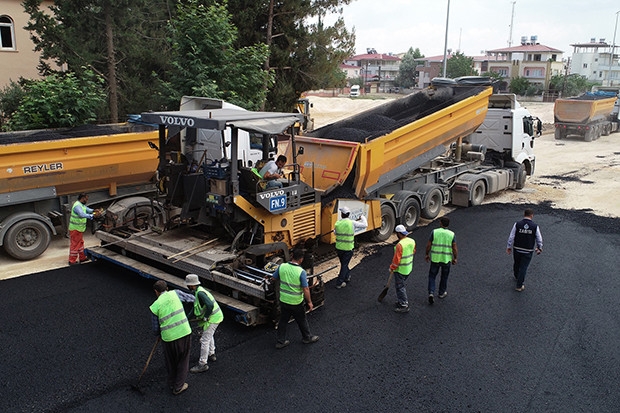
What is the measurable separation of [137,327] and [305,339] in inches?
87.4

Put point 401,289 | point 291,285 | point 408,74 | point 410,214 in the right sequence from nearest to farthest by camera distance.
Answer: point 291,285 → point 401,289 → point 410,214 → point 408,74

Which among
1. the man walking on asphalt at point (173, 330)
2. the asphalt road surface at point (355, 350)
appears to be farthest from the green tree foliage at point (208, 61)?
the man walking on asphalt at point (173, 330)

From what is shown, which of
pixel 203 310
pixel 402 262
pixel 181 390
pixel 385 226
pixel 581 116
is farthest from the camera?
pixel 581 116

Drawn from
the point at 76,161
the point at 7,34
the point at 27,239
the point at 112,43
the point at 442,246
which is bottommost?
the point at 27,239

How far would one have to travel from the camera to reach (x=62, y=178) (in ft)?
32.3

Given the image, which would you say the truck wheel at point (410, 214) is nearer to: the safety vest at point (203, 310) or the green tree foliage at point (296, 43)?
the safety vest at point (203, 310)

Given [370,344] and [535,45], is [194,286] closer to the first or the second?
[370,344]

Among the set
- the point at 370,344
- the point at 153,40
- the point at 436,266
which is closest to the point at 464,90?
the point at 436,266

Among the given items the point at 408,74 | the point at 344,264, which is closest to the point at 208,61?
the point at 344,264

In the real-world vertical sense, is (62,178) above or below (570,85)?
below

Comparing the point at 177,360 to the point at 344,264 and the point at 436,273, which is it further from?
the point at 436,273

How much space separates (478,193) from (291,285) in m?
9.16

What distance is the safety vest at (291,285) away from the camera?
20.4ft

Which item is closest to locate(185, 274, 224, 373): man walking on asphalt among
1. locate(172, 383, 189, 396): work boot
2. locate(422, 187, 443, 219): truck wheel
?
locate(172, 383, 189, 396): work boot
